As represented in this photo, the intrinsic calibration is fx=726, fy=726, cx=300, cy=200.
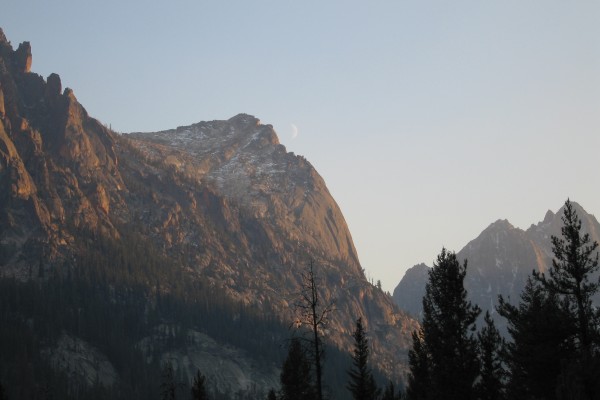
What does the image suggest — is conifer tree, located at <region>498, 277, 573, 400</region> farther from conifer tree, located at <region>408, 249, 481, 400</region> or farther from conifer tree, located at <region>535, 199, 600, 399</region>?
conifer tree, located at <region>408, 249, 481, 400</region>

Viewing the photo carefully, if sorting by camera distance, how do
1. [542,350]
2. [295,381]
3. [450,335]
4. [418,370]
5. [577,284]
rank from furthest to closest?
[295,381]
[418,370]
[450,335]
[542,350]
[577,284]

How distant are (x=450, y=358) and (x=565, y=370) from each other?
12.3 metres

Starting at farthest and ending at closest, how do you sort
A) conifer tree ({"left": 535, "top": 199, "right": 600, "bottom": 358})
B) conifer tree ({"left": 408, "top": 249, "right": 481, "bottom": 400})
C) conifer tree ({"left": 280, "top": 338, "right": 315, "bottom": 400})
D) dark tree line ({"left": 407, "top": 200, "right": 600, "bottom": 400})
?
conifer tree ({"left": 280, "top": 338, "right": 315, "bottom": 400}) < conifer tree ({"left": 408, "top": 249, "right": 481, "bottom": 400}) < dark tree line ({"left": 407, "top": 200, "right": 600, "bottom": 400}) < conifer tree ({"left": 535, "top": 199, "right": 600, "bottom": 358})

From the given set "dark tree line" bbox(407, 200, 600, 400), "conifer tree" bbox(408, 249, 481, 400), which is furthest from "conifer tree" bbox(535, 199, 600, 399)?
"conifer tree" bbox(408, 249, 481, 400)

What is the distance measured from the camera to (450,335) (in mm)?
46000

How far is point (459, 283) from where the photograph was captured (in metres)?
47.7

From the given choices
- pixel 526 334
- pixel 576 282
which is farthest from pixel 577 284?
pixel 526 334

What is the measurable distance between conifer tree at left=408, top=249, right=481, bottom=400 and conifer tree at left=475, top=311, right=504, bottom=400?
3.08 ft

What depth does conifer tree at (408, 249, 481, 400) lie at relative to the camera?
148 feet

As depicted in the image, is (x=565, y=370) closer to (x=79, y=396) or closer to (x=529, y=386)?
(x=529, y=386)

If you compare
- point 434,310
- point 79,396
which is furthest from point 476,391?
point 79,396

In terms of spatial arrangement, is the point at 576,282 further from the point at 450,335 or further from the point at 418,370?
the point at 418,370

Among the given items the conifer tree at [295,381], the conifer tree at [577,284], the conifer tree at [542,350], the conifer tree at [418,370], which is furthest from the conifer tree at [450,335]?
the conifer tree at [295,381]

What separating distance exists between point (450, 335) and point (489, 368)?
159 inches
